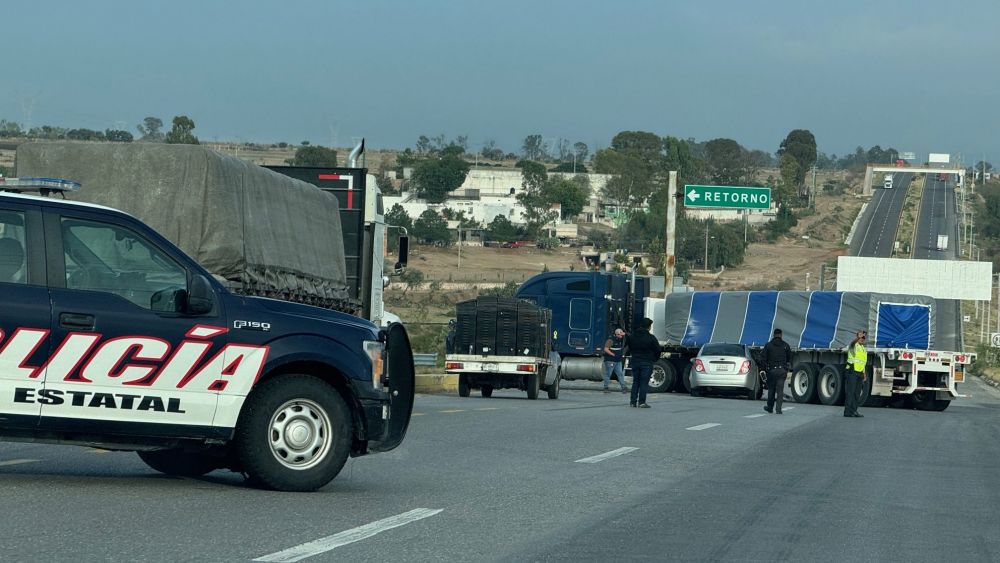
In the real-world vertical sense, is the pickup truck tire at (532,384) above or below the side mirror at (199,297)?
below

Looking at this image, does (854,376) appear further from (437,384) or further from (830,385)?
(437,384)

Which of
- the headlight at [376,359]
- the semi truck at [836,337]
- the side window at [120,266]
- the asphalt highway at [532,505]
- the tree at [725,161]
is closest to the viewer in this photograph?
the asphalt highway at [532,505]

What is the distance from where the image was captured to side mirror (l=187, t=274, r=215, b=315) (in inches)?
371

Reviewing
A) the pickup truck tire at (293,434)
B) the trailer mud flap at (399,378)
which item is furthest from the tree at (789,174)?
the pickup truck tire at (293,434)

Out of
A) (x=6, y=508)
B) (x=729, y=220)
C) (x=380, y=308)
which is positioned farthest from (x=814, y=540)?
(x=729, y=220)

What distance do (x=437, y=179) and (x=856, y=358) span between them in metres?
135

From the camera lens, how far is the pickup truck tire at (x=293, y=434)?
968 cm

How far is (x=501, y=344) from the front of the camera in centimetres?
2938

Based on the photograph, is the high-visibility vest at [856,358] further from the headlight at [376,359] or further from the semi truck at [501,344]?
the headlight at [376,359]

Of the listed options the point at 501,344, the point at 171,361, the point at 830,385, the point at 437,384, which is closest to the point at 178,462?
the point at 171,361

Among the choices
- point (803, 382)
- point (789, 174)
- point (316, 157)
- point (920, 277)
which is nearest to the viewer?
point (803, 382)

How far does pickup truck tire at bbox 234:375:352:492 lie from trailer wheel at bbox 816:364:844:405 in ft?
82.5

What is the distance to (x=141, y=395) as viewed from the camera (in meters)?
9.35

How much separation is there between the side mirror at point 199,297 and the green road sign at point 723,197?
41.3 m
